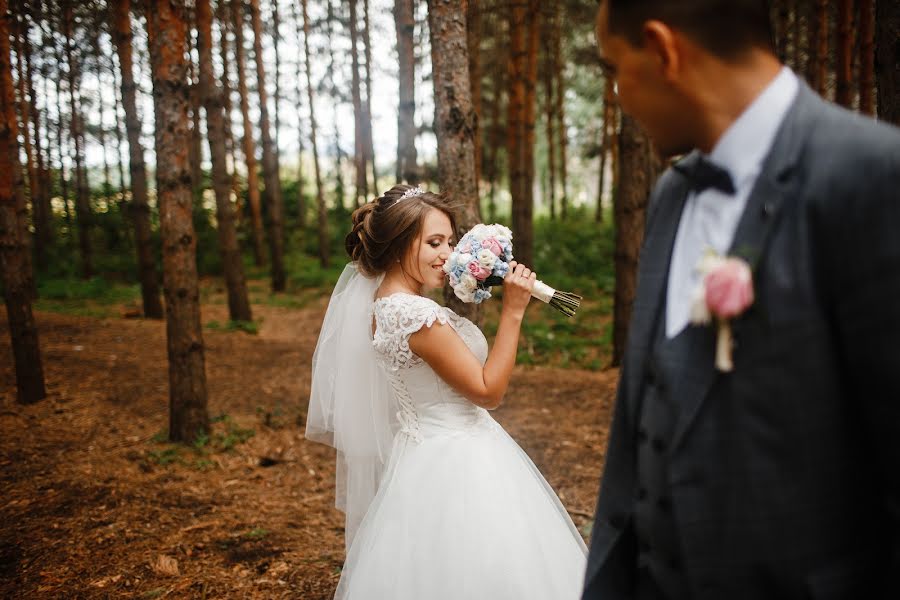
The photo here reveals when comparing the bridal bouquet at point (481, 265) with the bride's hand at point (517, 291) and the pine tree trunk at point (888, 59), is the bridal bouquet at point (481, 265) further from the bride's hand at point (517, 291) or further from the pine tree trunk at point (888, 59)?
the pine tree trunk at point (888, 59)

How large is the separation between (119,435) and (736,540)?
21.6 feet

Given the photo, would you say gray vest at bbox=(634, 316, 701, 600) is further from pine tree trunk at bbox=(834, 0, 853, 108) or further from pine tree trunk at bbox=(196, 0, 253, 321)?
pine tree trunk at bbox=(834, 0, 853, 108)

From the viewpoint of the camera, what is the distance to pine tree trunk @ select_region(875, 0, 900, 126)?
114 inches

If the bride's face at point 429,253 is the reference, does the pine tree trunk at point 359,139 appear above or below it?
above

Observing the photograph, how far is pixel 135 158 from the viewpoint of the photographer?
10.9 meters

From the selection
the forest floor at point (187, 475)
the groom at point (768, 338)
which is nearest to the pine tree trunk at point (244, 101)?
the forest floor at point (187, 475)

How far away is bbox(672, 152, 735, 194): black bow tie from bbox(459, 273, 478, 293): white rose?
4.01 feet

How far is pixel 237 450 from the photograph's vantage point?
20.0 ft

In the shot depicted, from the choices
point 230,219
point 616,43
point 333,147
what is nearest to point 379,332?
point 616,43

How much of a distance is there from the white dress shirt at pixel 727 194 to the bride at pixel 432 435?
1.06 m

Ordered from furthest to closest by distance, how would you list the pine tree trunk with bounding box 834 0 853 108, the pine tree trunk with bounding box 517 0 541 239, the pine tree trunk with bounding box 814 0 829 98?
the pine tree trunk with bounding box 517 0 541 239
the pine tree trunk with bounding box 814 0 829 98
the pine tree trunk with bounding box 834 0 853 108

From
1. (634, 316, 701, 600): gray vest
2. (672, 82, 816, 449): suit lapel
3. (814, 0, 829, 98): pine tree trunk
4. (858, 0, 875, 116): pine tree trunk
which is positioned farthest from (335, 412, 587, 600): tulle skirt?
(814, 0, 829, 98): pine tree trunk

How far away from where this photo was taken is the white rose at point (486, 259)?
260 cm

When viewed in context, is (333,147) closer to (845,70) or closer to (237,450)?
(845,70)
